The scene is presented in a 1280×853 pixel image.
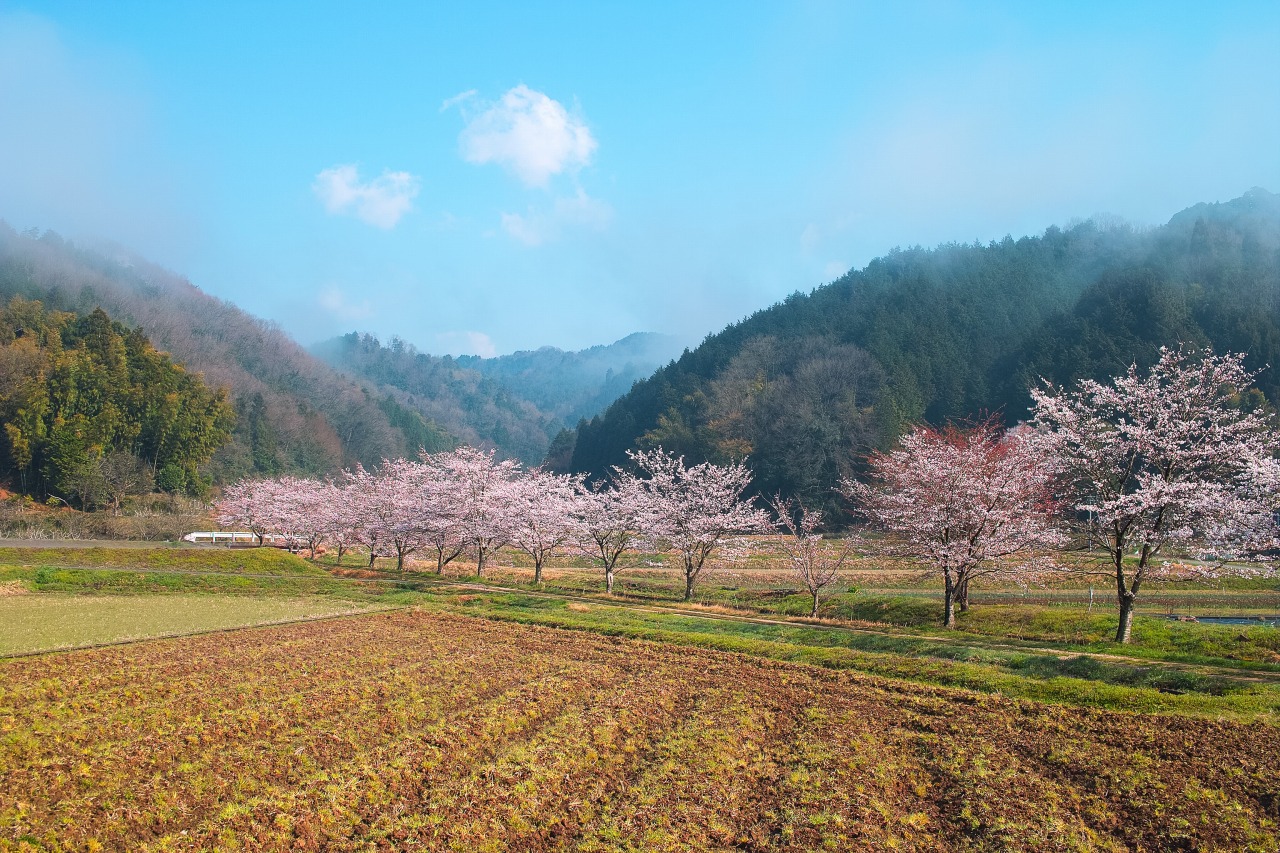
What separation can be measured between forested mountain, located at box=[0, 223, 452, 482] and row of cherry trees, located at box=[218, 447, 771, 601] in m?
46.7

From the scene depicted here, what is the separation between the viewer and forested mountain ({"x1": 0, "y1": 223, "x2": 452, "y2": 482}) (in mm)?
100438

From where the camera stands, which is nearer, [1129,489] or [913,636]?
[913,636]

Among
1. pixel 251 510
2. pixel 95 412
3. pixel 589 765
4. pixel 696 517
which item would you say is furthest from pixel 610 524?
pixel 95 412

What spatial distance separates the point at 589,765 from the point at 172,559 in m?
36.5

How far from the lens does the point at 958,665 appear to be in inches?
603

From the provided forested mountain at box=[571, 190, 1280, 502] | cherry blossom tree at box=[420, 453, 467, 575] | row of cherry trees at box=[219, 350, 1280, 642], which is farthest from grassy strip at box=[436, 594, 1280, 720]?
forested mountain at box=[571, 190, 1280, 502]

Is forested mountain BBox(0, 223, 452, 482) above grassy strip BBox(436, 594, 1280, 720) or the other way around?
above

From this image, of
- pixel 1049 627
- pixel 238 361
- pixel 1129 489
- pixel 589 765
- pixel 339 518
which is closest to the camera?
pixel 589 765

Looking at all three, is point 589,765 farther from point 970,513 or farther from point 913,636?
point 970,513

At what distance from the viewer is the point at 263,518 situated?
175 ft

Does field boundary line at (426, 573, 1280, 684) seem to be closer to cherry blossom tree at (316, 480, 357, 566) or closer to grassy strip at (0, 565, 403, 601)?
grassy strip at (0, 565, 403, 601)

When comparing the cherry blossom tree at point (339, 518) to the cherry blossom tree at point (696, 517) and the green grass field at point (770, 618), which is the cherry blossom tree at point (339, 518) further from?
the cherry blossom tree at point (696, 517)

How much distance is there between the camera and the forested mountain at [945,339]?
7844 centimetres

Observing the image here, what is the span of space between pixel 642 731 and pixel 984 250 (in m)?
125
